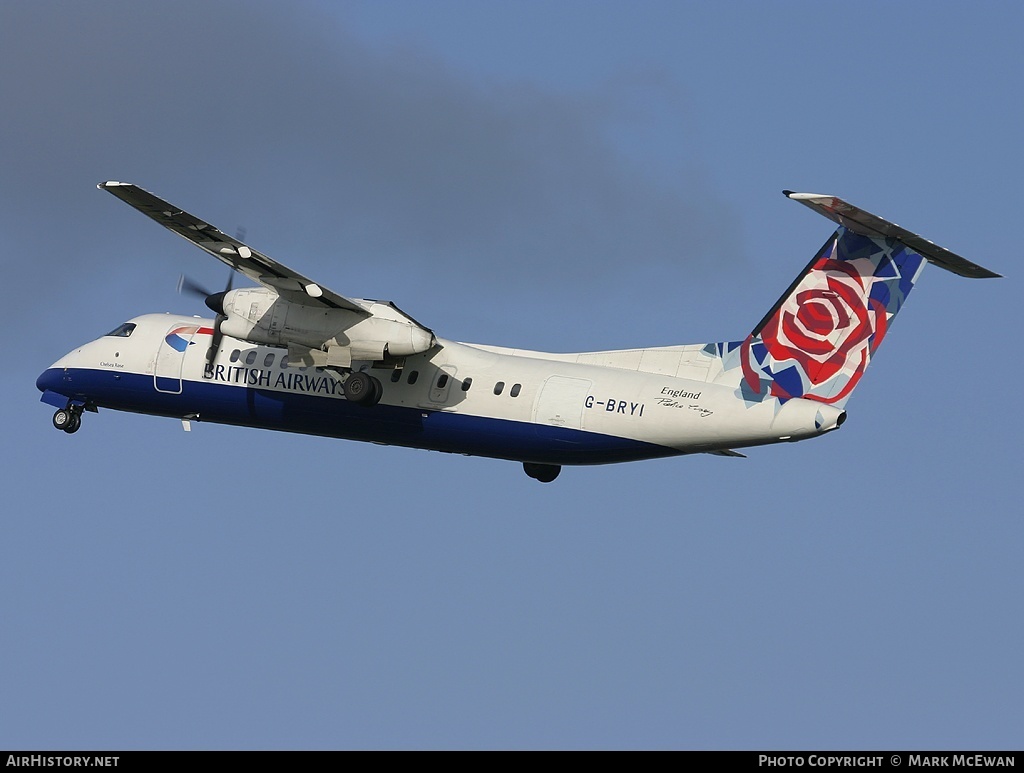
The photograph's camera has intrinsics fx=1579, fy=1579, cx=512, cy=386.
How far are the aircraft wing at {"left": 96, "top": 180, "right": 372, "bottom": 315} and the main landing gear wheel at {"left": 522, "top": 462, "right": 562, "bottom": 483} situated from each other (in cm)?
419

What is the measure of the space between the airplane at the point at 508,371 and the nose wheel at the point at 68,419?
1.01m

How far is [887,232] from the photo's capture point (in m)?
23.8

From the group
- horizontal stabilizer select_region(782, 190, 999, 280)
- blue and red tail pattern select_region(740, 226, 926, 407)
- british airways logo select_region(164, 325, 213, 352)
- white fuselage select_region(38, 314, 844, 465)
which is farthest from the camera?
british airways logo select_region(164, 325, 213, 352)

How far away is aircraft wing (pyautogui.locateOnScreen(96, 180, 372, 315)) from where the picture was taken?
25.3 m

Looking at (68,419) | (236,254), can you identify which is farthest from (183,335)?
(236,254)

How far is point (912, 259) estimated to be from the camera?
2383cm

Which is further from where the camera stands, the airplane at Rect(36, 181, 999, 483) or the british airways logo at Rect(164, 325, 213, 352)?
the british airways logo at Rect(164, 325, 213, 352)

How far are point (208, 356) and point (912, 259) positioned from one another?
12.6 meters

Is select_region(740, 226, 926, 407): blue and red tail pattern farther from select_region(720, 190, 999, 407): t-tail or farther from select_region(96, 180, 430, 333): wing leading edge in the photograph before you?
select_region(96, 180, 430, 333): wing leading edge

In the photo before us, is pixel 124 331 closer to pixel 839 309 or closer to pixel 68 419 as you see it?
pixel 68 419

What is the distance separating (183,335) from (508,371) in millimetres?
6806

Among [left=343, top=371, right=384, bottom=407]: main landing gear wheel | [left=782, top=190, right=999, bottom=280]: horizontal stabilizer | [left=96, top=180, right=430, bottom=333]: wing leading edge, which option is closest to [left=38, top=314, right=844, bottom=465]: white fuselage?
[left=343, top=371, right=384, bottom=407]: main landing gear wheel

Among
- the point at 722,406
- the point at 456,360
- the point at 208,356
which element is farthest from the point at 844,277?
the point at 208,356
